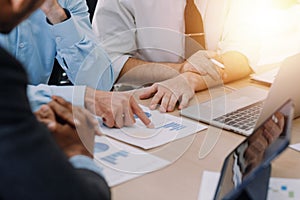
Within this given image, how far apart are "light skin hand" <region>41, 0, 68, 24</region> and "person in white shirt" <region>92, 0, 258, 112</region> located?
314 millimetres

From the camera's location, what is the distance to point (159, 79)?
4.88 feet

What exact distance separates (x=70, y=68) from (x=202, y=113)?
1.74ft

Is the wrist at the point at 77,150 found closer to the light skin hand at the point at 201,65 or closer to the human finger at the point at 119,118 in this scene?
the human finger at the point at 119,118

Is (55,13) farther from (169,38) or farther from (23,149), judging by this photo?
(23,149)

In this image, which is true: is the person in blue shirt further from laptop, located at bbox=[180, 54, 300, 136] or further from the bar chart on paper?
the bar chart on paper

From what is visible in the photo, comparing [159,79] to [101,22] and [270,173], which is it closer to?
[101,22]

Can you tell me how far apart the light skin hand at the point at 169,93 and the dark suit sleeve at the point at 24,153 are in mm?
768

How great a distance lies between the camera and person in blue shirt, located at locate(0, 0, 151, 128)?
1.19m

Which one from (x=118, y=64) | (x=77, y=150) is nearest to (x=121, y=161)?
(x=77, y=150)

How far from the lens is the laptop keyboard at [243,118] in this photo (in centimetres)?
117

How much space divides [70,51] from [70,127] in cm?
80

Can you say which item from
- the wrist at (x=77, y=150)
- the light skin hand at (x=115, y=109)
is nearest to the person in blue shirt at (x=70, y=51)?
the light skin hand at (x=115, y=109)

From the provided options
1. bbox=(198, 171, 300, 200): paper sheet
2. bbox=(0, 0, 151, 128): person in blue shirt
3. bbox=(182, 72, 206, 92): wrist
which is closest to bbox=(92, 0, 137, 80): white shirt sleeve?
bbox=(0, 0, 151, 128): person in blue shirt

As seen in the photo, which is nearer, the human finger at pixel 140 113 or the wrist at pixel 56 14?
the human finger at pixel 140 113
